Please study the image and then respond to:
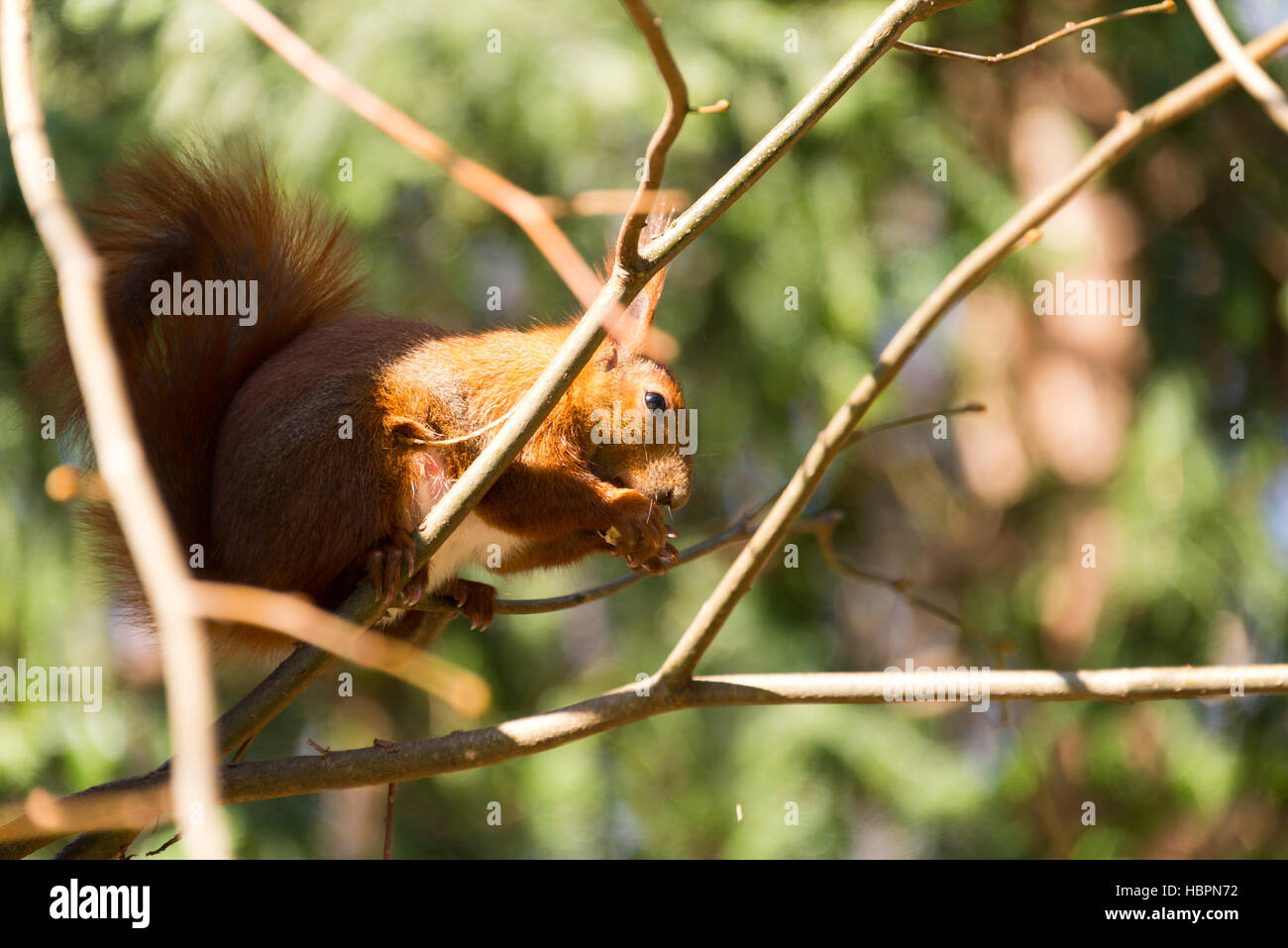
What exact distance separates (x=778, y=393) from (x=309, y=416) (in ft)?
6.80

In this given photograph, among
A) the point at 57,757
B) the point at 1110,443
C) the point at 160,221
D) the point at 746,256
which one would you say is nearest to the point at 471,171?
the point at 160,221

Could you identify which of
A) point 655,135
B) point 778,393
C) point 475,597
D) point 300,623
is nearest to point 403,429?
point 475,597

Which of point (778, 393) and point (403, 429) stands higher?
point (778, 393)

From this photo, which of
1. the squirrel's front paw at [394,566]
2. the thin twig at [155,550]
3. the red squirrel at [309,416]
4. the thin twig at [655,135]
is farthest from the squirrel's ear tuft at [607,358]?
the thin twig at [155,550]

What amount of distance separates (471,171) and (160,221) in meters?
1.65

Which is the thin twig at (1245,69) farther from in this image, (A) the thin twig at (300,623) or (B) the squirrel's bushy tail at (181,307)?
(B) the squirrel's bushy tail at (181,307)

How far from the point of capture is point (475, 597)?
7.14 ft

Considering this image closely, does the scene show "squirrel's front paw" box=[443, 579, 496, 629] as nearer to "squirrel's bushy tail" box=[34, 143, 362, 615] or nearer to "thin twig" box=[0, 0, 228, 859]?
"squirrel's bushy tail" box=[34, 143, 362, 615]

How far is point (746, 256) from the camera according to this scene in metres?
3.75

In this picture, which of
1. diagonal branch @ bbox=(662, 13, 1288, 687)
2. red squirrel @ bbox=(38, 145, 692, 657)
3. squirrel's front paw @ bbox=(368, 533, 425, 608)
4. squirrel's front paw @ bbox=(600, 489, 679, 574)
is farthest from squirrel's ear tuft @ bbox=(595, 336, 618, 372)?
diagonal branch @ bbox=(662, 13, 1288, 687)

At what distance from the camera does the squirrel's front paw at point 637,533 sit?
6.89ft

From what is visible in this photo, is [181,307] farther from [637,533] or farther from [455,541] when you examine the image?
[637,533]

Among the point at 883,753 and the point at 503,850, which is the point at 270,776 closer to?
the point at 883,753

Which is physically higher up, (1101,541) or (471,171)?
(471,171)
